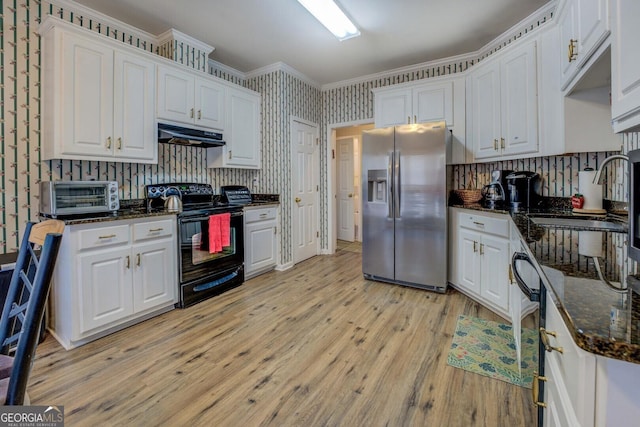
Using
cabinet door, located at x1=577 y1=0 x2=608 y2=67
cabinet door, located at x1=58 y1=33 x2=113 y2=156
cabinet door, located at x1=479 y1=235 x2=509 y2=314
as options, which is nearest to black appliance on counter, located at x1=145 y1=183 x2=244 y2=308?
cabinet door, located at x1=58 y1=33 x2=113 y2=156

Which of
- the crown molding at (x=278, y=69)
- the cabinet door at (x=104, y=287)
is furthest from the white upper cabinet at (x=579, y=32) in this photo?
the cabinet door at (x=104, y=287)

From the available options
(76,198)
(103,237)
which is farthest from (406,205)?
(76,198)

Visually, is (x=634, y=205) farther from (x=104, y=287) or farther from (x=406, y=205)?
(x=104, y=287)

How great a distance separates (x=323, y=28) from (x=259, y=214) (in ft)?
7.05

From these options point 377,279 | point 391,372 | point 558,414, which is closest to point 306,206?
point 377,279

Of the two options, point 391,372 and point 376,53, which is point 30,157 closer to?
point 391,372

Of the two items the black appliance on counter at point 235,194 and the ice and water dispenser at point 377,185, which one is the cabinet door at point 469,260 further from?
the black appliance on counter at point 235,194

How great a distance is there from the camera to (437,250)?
121 inches

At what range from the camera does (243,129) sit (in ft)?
12.2

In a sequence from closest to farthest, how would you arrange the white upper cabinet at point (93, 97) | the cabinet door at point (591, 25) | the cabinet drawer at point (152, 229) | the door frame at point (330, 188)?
the cabinet door at point (591, 25) → the white upper cabinet at point (93, 97) → the cabinet drawer at point (152, 229) → the door frame at point (330, 188)

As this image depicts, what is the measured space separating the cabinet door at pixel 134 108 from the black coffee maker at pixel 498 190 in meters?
3.27

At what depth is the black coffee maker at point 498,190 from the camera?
9.37 feet

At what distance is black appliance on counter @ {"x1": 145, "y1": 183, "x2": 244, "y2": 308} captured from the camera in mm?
2740

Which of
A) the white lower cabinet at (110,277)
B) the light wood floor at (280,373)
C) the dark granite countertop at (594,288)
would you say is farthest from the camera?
the white lower cabinet at (110,277)
